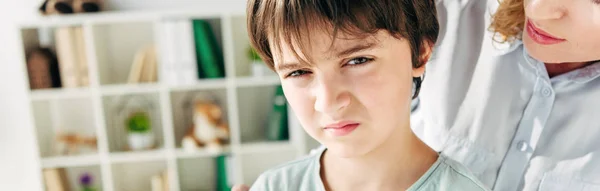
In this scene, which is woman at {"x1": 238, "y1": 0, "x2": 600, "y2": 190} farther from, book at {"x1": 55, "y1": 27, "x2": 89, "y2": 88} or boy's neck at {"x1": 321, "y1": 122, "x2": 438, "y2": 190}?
book at {"x1": 55, "y1": 27, "x2": 89, "y2": 88}

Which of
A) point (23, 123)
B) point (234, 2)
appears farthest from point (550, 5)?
point (23, 123)

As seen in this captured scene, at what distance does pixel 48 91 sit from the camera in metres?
2.76

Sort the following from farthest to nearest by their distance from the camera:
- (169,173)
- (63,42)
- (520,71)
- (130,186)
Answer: (130,186) → (169,173) → (63,42) → (520,71)

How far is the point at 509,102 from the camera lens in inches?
39.1

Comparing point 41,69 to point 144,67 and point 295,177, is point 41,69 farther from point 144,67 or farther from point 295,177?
point 295,177

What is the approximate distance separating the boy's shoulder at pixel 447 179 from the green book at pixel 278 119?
6.79 ft

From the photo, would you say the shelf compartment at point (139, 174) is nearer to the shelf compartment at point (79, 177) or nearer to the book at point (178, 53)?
the shelf compartment at point (79, 177)

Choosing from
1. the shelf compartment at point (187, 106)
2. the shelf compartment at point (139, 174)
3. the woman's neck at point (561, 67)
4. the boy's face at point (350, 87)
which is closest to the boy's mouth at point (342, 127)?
the boy's face at point (350, 87)

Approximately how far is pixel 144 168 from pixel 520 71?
262cm

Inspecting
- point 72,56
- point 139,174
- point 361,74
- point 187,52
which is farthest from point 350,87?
point 139,174

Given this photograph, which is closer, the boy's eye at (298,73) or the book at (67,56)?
the boy's eye at (298,73)

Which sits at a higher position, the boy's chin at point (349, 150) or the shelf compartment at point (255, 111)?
the boy's chin at point (349, 150)

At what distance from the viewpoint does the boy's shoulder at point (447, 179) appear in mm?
801

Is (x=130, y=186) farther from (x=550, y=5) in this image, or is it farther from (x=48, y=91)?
(x=550, y=5)
